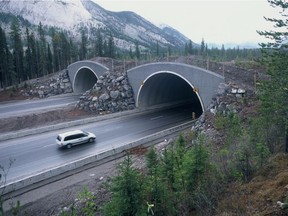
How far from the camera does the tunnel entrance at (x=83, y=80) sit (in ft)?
194

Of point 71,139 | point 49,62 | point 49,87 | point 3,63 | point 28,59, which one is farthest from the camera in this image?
point 49,62

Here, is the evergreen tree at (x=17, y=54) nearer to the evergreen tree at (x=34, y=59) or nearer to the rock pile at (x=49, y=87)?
the evergreen tree at (x=34, y=59)

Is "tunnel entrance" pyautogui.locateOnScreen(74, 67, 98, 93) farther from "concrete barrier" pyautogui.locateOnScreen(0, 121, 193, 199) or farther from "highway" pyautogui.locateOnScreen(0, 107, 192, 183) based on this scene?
"concrete barrier" pyautogui.locateOnScreen(0, 121, 193, 199)

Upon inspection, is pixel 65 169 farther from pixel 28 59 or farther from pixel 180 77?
pixel 28 59

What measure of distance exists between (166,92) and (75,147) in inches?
763

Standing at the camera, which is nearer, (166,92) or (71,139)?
(71,139)

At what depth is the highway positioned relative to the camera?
20.5 metres

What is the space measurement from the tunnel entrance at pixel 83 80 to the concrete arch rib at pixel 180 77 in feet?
78.7

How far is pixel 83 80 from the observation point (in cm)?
6150

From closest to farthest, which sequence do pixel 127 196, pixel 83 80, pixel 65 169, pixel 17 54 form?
1. pixel 127 196
2. pixel 65 169
3. pixel 83 80
4. pixel 17 54

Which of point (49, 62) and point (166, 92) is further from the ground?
point (49, 62)

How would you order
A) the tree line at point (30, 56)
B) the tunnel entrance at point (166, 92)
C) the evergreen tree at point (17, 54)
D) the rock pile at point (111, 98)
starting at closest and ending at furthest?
the tunnel entrance at point (166, 92), the rock pile at point (111, 98), the tree line at point (30, 56), the evergreen tree at point (17, 54)

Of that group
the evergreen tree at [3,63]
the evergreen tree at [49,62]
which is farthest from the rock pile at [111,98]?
the evergreen tree at [49,62]

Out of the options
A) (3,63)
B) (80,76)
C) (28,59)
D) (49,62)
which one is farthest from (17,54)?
(80,76)
